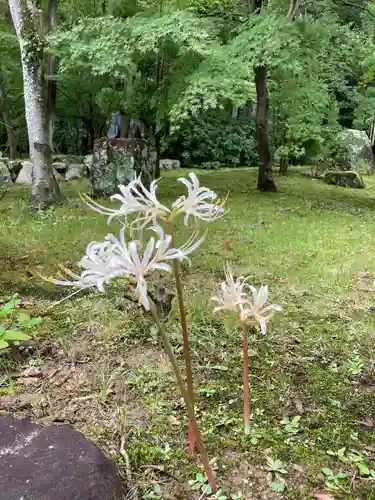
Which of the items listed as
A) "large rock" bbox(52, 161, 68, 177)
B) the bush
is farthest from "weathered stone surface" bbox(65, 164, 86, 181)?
the bush

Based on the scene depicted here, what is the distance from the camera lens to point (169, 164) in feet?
42.8

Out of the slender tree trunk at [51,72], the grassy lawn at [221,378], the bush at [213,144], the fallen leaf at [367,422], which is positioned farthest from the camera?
the bush at [213,144]

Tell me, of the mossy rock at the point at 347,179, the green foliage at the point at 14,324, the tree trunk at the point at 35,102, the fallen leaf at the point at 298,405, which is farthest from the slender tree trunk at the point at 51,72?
the fallen leaf at the point at 298,405

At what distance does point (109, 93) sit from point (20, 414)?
8.21 metres

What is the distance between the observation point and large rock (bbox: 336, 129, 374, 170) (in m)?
12.6

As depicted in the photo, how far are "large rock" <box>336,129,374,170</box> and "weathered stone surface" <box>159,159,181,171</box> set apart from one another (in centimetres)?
404

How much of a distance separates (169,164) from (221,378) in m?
11.1

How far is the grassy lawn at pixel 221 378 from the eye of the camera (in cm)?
176

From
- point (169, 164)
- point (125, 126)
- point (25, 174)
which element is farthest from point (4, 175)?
point (169, 164)

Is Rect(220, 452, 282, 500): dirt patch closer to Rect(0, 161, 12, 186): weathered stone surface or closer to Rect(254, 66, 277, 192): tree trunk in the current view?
Rect(254, 66, 277, 192): tree trunk

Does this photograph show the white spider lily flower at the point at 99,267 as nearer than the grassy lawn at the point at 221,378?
Yes

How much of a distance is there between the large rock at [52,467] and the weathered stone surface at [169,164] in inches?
450

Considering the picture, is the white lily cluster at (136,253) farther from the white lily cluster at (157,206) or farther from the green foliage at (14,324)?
the green foliage at (14,324)

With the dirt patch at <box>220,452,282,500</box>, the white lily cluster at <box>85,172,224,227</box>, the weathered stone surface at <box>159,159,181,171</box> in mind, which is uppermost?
the white lily cluster at <box>85,172,224,227</box>
